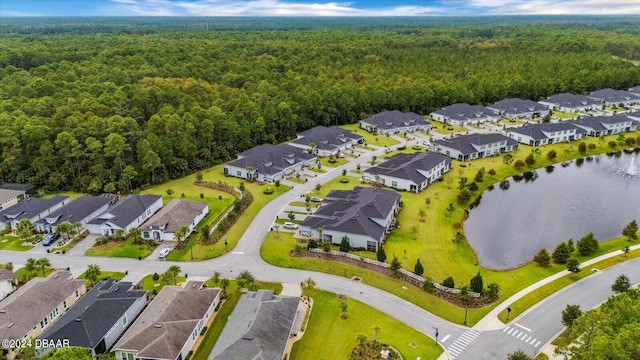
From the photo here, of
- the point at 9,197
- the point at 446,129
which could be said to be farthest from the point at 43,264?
the point at 446,129

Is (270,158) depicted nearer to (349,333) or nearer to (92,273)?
(92,273)

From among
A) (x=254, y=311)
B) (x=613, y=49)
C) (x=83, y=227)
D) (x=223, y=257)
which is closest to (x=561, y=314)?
(x=254, y=311)

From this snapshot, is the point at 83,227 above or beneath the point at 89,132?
beneath

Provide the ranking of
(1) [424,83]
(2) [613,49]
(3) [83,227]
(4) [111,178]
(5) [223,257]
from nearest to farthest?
(5) [223,257]
(3) [83,227]
(4) [111,178]
(1) [424,83]
(2) [613,49]

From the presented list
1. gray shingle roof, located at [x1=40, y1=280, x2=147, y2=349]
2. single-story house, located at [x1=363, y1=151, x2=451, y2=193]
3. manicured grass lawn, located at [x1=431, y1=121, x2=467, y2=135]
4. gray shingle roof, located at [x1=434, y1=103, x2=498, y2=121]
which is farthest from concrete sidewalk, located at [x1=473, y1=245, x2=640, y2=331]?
gray shingle roof, located at [x1=434, y1=103, x2=498, y2=121]

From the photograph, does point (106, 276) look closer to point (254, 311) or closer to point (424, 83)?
point (254, 311)

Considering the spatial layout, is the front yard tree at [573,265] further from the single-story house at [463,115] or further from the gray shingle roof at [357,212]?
the single-story house at [463,115]

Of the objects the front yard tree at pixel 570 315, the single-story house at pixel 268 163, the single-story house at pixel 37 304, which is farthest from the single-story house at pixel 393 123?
the single-story house at pixel 37 304

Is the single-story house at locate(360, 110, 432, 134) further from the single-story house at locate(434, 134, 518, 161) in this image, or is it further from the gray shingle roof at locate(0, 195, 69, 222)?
the gray shingle roof at locate(0, 195, 69, 222)
